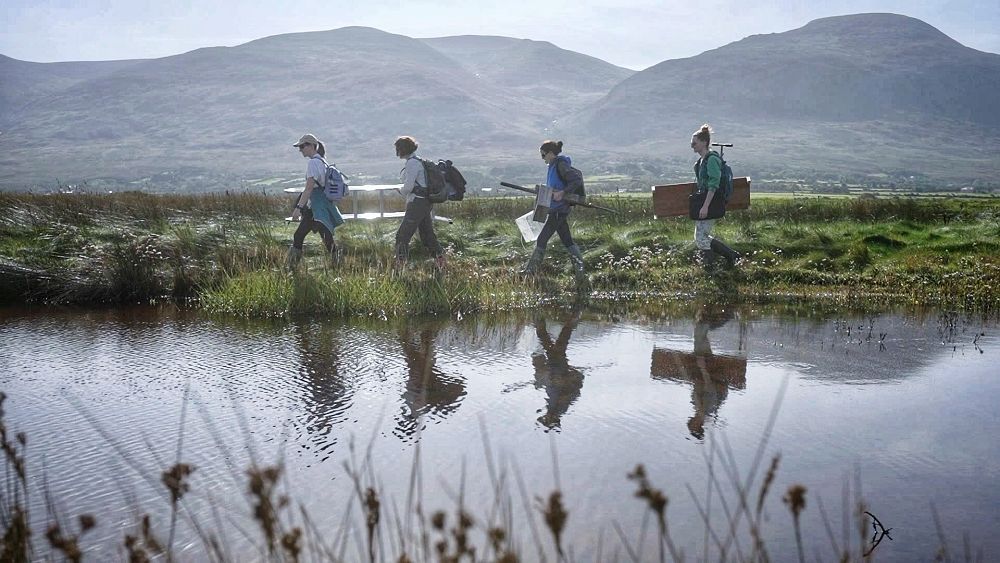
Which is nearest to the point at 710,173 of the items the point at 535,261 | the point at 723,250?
the point at 723,250

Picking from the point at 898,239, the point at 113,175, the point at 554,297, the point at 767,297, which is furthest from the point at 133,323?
the point at 113,175

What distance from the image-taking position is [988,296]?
12539 millimetres

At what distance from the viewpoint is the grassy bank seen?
→ 39.3 feet

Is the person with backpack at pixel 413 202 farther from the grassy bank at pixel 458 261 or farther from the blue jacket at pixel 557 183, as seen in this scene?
the blue jacket at pixel 557 183

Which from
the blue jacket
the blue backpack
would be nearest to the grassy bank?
the blue backpack

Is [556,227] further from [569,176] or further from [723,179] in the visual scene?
[723,179]

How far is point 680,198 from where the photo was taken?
49.0ft

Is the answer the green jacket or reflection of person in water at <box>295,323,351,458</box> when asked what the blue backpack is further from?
the green jacket

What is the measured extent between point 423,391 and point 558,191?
6833 mm

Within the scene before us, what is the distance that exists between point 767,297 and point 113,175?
678ft

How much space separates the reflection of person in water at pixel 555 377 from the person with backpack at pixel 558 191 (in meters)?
3.64

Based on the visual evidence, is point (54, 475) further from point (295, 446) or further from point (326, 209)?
point (326, 209)

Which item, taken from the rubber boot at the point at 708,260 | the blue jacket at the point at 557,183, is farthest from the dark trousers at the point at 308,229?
the rubber boot at the point at 708,260

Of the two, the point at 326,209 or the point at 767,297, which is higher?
the point at 326,209
